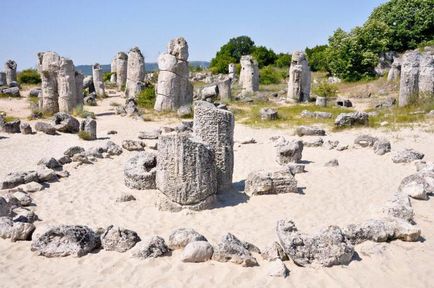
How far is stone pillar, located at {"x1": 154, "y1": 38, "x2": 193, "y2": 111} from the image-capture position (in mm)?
17906

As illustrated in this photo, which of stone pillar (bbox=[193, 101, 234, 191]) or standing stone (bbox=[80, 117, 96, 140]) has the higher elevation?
stone pillar (bbox=[193, 101, 234, 191])

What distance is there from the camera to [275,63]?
46188mm

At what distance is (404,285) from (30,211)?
547 cm

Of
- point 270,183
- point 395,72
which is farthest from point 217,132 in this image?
point 395,72

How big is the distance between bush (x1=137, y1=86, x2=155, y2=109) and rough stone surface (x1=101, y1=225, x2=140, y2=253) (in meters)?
14.3

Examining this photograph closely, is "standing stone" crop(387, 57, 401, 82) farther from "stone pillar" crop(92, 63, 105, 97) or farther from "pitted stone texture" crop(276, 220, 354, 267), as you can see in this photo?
"pitted stone texture" crop(276, 220, 354, 267)

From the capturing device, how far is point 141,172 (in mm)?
8422

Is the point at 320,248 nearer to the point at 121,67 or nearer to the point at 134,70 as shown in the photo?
the point at 134,70

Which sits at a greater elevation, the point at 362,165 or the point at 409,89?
the point at 409,89

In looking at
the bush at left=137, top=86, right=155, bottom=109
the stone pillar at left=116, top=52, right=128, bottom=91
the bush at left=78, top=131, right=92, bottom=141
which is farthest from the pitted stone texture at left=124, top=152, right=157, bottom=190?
the stone pillar at left=116, top=52, right=128, bottom=91

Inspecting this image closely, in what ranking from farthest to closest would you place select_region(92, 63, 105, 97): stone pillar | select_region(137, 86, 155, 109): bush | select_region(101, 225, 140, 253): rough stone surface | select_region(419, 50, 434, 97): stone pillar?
select_region(92, 63, 105, 97): stone pillar, select_region(137, 86, 155, 109): bush, select_region(419, 50, 434, 97): stone pillar, select_region(101, 225, 140, 253): rough stone surface

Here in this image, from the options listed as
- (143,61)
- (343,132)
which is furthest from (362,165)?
(143,61)

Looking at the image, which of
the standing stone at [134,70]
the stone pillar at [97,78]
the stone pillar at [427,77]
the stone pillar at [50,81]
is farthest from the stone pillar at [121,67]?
the stone pillar at [427,77]

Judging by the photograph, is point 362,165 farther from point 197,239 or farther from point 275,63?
point 275,63
